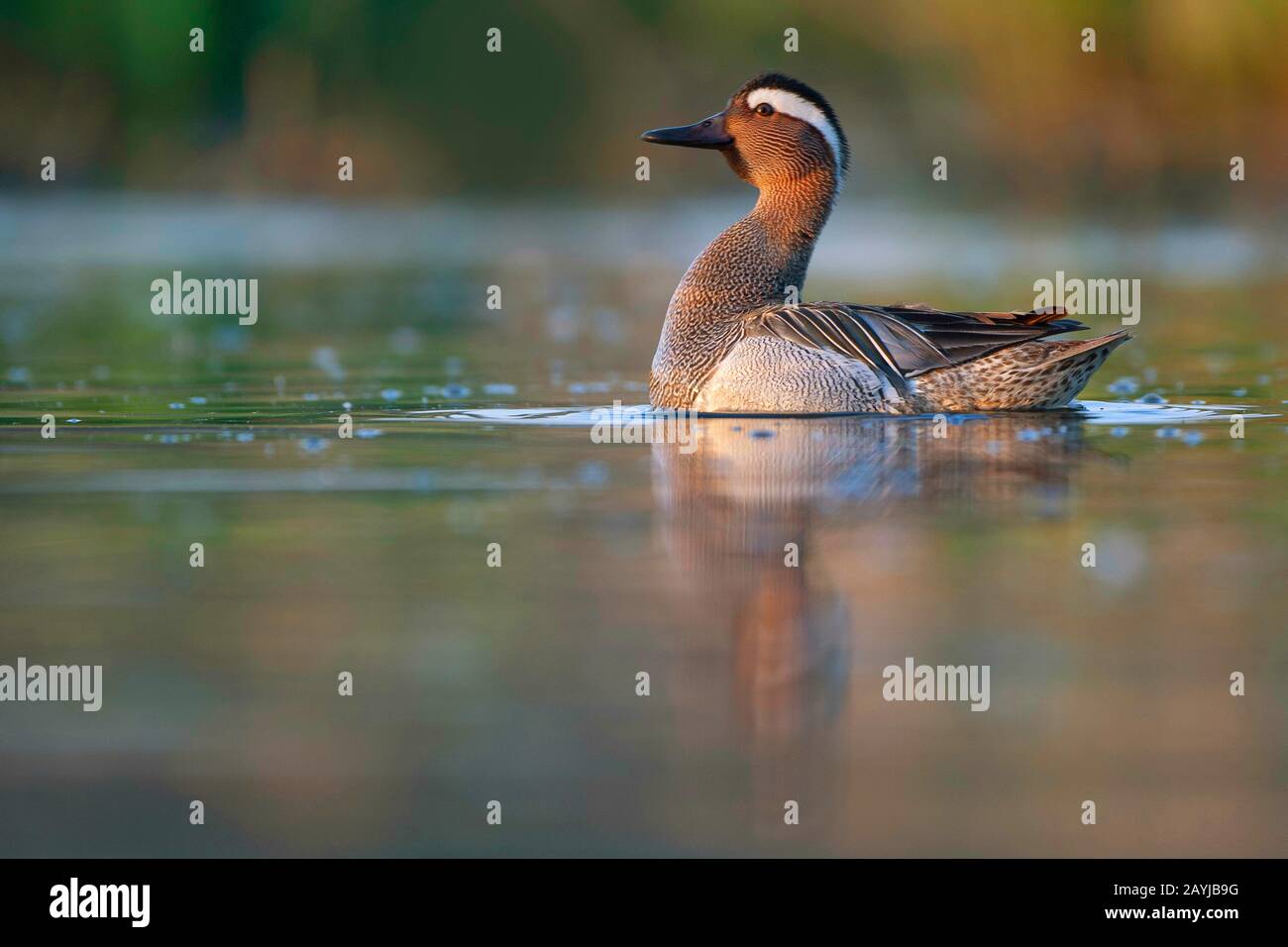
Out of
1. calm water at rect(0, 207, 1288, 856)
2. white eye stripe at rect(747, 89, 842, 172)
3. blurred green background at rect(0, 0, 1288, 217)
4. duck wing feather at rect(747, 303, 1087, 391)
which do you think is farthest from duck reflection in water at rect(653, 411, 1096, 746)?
blurred green background at rect(0, 0, 1288, 217)

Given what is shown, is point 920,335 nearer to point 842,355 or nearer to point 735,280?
point 842,355

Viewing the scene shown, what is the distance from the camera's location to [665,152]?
30.6m

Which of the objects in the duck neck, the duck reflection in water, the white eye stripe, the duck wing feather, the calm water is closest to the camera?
the calm water

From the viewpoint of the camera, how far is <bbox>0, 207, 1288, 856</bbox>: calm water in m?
4.31

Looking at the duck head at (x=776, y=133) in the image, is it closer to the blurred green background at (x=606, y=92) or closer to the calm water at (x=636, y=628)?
the calm water at (x=636, y=628)

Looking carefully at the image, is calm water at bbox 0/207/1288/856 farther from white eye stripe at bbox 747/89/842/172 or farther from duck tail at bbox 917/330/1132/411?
white eye stripe at bbox 747/89/842/172

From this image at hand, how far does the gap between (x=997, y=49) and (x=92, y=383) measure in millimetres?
21499

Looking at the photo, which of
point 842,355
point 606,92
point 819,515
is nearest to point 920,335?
point 842,355

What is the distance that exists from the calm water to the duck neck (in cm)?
51

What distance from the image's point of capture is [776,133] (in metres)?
11.2

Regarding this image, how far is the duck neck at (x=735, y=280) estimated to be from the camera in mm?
10477

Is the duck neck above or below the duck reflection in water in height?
above

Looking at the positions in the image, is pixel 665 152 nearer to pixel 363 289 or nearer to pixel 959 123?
pixel 959 123
